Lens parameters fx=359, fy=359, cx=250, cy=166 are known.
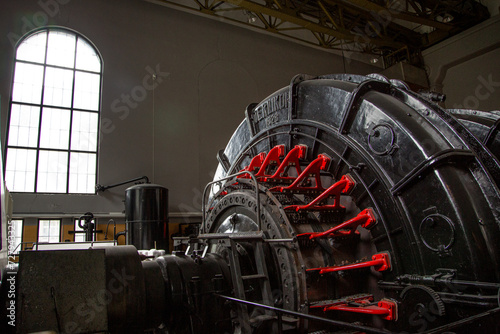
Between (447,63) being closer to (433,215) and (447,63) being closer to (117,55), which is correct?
(117,55)

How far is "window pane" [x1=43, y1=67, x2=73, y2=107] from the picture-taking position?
9.29 meters

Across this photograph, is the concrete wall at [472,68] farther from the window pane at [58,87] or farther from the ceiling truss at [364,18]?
the window pane at [58,87]

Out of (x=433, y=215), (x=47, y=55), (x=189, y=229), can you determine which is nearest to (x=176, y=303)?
(x=433, y=215)

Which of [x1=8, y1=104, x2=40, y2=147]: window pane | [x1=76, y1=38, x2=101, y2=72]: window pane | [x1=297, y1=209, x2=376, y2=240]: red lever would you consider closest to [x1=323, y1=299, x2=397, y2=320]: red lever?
[x1=297, y1=209, x2=376, y2=240]: red lever

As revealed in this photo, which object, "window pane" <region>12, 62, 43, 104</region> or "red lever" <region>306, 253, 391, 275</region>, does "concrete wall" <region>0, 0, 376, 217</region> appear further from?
"red lever" <region>306, 253, 391, 275</region>

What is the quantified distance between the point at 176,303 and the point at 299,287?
79 centimetres

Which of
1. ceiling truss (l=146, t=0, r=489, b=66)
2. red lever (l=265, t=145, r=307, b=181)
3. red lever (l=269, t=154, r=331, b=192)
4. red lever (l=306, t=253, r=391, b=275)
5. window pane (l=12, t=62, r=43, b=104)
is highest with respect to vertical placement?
ceiling truss (l=146, t=0, r=489, b=66)

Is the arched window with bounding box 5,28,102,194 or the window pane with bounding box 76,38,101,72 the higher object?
the window pane with bounding box 76,38,101,72

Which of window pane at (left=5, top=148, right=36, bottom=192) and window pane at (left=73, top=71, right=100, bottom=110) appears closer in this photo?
window pane at (left=5, top=148, right=36, bottom=192)

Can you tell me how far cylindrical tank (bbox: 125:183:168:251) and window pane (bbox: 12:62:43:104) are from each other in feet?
12.4

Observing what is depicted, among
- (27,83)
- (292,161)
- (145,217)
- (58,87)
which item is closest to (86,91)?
(58,87)

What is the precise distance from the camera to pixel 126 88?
9.82m

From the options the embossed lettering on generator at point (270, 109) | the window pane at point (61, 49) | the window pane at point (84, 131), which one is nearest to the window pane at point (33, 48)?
the window pane at point (61, 49)

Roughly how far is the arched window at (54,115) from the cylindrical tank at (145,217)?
203cm
